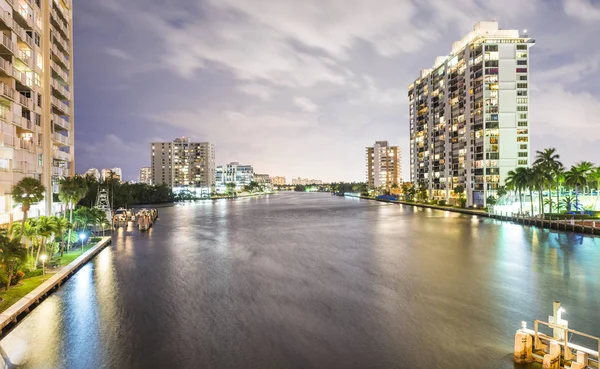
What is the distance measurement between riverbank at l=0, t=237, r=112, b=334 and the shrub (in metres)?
0.42

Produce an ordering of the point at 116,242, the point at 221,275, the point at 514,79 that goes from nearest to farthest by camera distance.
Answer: the point at 221,275, the point at 116,242, the point at 514,79

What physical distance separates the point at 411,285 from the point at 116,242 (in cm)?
4187

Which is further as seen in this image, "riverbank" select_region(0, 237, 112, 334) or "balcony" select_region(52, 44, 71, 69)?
"balcony" select_region(52, 44, 71, 69)

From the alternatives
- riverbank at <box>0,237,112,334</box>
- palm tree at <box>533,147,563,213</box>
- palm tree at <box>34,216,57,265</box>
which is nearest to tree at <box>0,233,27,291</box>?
riverbank at <box>0,237,112,334</box>

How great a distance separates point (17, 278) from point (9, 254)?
368 inches

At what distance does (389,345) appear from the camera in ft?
60.8

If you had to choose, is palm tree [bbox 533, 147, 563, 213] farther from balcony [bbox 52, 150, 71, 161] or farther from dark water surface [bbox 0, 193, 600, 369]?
balcony [bbox 52, 150, 71, 161]

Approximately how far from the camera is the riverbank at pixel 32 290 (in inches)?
772

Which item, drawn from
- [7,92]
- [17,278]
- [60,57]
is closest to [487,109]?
[60,57]

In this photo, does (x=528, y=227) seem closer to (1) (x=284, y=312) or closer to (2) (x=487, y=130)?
(2) (x=487, y=130)

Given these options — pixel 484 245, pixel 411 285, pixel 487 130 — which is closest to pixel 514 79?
pixel 487 130

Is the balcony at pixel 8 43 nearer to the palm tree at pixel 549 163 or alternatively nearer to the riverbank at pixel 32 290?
the riverbank at pixel 32 290

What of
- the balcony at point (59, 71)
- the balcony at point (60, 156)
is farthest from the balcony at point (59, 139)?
the balcony at point (59, 71)

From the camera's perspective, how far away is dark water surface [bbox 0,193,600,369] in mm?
17391
